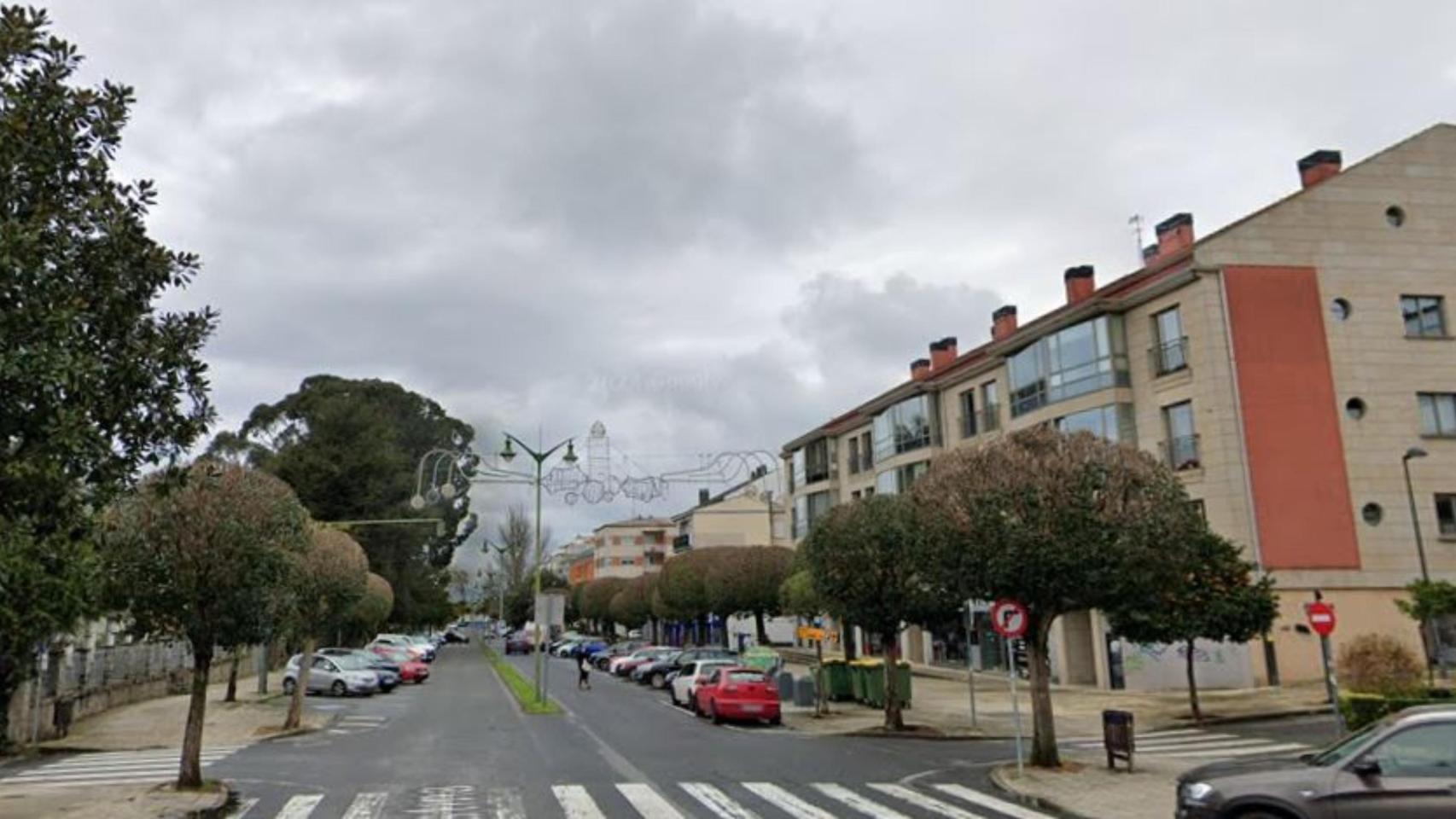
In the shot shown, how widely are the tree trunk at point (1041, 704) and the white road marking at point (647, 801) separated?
586cm

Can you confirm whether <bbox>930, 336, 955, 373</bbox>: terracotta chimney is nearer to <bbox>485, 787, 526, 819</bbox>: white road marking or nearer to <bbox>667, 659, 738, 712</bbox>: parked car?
<bbox>667, 659, 738, 712</bbox>: parked car

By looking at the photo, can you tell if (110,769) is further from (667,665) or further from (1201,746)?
(667,665)

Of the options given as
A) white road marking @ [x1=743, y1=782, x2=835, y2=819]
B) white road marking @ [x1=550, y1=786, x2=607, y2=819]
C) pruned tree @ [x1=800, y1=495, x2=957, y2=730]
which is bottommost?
white road marking @ [x1=743, y1=782, x2=835, y2=819]

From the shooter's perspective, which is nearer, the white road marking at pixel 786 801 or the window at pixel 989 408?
the white road marking at pixel 786 801

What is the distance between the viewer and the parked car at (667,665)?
131 feet

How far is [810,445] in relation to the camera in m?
61.8

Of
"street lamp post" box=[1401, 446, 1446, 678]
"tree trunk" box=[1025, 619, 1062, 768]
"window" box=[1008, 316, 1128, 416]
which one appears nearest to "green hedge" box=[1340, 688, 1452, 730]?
"tree trunk" box=[1025, 619, 1062, 768]

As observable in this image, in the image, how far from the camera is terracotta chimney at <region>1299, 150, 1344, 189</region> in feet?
114

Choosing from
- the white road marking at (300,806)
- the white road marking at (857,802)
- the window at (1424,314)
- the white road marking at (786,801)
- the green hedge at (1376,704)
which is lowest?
the white road marking at (857,802)

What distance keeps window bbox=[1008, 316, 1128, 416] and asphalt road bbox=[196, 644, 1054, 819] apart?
58.9 feet

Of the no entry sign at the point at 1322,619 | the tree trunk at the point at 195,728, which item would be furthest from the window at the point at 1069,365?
the tree trunk at the point at 195,728

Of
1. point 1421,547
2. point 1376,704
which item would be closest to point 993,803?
point 1376,704

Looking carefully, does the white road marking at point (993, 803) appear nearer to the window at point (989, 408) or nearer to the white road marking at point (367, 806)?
the white road marking at point (367, 806)

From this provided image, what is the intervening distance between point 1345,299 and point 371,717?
104ft
